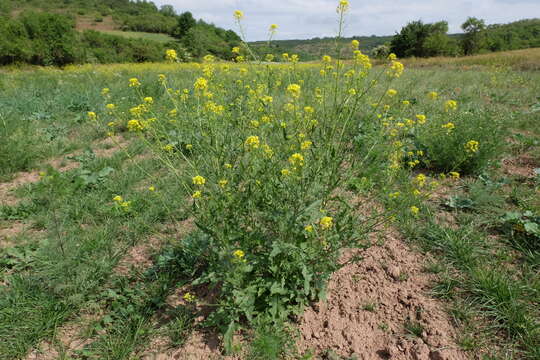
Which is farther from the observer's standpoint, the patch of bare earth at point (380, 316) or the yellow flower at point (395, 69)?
the yellow flower at point (395, 69)

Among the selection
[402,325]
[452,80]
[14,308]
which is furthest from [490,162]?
[452,80]

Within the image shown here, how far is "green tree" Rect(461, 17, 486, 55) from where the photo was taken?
3769 centimetres

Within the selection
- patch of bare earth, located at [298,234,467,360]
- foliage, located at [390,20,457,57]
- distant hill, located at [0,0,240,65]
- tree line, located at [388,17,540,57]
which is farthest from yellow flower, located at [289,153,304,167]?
foliage, located at [390,20,457,57]

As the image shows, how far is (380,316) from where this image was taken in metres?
1.92

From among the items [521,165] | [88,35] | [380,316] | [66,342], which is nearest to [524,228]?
[380,316]

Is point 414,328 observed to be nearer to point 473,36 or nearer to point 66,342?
point 66,342

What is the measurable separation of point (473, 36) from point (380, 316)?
165 feet

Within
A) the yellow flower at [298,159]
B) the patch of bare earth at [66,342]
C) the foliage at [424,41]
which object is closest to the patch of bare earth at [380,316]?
the yellow flower at [298,159]

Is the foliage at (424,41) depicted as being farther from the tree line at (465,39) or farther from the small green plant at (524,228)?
the small green plant at (524,228)

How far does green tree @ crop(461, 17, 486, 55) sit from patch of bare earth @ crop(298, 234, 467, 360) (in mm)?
47622

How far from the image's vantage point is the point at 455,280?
2.06 m

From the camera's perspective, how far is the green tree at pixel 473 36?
37.7m

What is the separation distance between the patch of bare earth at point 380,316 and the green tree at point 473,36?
4762 cm

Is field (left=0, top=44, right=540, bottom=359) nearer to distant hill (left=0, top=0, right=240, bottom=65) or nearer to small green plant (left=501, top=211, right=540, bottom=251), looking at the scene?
small green plant (left=501, top=211, right=540, bottom=251)
